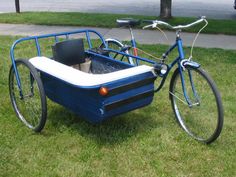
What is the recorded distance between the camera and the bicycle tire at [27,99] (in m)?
3.85

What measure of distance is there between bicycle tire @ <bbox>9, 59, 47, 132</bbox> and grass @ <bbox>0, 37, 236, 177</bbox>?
0.10 meters

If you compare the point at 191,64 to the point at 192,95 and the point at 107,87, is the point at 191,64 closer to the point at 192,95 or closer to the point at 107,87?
the point at 192,95

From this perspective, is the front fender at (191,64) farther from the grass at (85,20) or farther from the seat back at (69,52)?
the grass at (85,20)

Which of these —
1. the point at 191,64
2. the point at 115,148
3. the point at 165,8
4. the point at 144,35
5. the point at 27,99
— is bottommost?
the point at 115,148

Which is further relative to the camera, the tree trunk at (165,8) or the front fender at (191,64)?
the tree trunk at (165,8)

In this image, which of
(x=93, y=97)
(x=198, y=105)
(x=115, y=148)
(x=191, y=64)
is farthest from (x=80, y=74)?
(x=198, y=105)

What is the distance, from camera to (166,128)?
13.4ft

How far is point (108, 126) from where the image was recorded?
4.08 m

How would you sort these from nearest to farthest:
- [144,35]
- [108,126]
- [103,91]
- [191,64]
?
1. [103,91]
2. [191,64]
3. [108,126]
4. [144,35]

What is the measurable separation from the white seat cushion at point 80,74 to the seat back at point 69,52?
0.32 metres

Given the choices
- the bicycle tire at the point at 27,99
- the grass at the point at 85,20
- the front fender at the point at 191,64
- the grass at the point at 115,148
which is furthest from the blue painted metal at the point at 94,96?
the grass at the point at 85,20

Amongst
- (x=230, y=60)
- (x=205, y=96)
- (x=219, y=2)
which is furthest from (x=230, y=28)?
(x=219, y=2)

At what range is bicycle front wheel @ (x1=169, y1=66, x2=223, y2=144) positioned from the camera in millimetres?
3552

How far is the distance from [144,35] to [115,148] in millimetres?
5007
